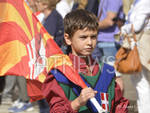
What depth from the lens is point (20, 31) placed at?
9.66 ft

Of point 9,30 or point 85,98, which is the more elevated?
point 9,30

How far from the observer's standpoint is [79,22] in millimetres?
2820

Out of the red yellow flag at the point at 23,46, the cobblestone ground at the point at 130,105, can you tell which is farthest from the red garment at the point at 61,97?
the cobblestone ground at the point at 130,105

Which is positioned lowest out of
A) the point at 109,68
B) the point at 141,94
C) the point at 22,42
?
the point at 141,94

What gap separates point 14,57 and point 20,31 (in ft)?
0.75

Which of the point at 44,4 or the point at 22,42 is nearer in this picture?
the point at 22,42

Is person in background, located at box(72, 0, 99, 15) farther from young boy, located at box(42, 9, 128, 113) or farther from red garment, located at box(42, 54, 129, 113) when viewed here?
red garment, located at box(42, 54, 129, 113)

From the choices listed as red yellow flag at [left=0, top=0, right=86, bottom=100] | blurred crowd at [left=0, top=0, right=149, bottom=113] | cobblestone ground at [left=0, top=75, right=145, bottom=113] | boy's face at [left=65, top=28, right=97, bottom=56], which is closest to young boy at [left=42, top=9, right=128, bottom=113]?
boy's face at [left=65, top=28, right=97, bottom=56]

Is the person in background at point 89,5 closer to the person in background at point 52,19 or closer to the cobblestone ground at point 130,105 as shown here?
the person in background at point 52,19

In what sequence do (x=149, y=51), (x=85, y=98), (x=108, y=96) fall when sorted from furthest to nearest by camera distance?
(x=149, y=51) < (x=108, y=96) < (x=85, y=98)

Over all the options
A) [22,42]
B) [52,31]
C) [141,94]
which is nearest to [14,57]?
[22,42]

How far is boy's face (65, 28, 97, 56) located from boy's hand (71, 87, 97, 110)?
1.31 ft

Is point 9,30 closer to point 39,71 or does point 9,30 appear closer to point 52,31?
point 39,71

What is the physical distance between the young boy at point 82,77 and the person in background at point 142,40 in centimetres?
146
